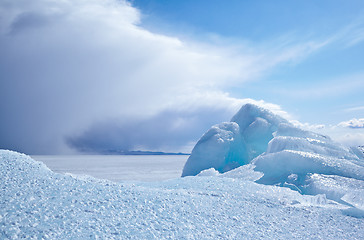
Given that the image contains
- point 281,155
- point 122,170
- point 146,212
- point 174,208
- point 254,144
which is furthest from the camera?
point 122,170

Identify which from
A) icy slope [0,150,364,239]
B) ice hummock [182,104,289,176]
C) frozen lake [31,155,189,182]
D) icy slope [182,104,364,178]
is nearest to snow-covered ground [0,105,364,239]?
icy slope [0,150,364,239]

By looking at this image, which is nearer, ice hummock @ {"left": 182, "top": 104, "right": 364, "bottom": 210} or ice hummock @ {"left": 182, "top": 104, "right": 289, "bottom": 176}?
ice hummock @ {"left": 182, "top": 104, "right": 364, "bottom": 210}

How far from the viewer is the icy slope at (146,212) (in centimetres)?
272

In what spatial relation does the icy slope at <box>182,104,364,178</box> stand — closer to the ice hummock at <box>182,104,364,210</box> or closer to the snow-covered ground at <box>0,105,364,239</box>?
the ice hummock at <box>182,104,364,210</box>

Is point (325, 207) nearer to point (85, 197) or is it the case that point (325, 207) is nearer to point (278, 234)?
point (278, 234)

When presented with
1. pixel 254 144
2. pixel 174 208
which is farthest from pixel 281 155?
pixel 174 208

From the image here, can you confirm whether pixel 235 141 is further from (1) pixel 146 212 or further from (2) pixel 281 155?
(1) pixel 146 212

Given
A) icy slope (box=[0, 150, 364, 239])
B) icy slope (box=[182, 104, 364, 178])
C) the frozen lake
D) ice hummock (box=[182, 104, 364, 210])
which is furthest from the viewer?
the frozen lake

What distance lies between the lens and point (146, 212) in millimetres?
3158

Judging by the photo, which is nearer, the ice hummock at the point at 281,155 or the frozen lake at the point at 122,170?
the ice hummock at the point at 281,155

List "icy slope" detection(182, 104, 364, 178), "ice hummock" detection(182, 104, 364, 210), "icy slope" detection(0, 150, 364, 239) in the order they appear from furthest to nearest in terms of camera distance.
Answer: "icy slope" detection(182, 104, 364, 178), "ice hummock" detection(182, 104, 364, 210), "icy slope" detection(0, 150, 364, 239)

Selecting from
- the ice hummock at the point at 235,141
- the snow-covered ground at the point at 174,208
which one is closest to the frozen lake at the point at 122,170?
the ice hummock at the point at 235,141

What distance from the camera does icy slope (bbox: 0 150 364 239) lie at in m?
2.72

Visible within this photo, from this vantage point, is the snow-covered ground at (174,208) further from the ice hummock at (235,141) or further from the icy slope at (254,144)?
the ice hummock at (235,141)
